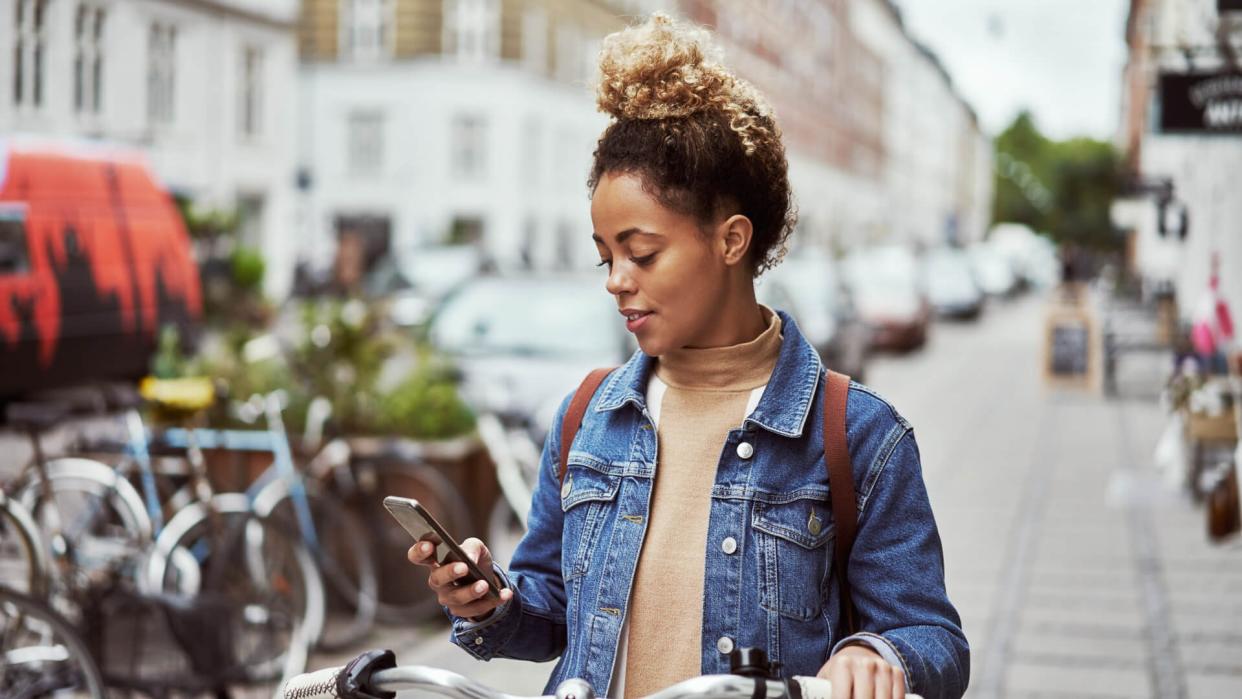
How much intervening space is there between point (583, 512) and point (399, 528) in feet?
14.7

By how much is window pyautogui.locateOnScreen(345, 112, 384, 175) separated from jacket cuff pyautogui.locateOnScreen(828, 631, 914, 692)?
3526 cm

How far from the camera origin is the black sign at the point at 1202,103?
24.6ft

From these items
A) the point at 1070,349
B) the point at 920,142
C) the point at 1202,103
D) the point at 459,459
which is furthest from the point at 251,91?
the point at 920,142

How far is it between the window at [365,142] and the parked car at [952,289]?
522 inches

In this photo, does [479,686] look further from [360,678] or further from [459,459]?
[459,459]

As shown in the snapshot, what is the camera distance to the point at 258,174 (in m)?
13.8

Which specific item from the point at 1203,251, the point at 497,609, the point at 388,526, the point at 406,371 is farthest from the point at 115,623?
the point at 1203,251

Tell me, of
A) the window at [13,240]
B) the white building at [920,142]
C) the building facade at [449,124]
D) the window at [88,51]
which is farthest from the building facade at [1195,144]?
the white building at [920,142]

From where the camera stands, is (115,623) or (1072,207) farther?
(1072,207)

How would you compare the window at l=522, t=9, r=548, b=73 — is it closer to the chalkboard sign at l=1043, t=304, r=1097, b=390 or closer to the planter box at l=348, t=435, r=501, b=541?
the chalkboard sign at l=1043, t=304, r=1097, b=390

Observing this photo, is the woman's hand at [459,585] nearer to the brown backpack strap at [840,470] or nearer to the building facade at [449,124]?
the brown backpack strap at [840,470]

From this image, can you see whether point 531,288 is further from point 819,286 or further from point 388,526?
point 819,286

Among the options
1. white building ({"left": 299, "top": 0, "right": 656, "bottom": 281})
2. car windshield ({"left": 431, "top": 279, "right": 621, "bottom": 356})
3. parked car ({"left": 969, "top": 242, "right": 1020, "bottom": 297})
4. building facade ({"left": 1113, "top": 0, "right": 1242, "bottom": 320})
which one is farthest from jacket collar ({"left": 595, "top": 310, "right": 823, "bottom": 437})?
parked car ({"left": 969, "top": 242, "right": 1020, "bottom": 297})

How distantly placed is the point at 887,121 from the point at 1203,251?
73718mm
